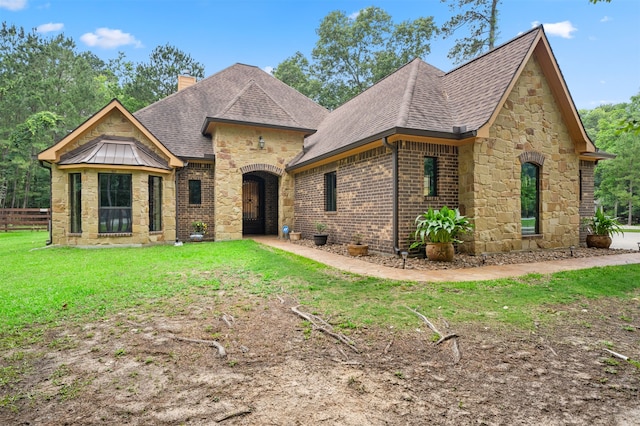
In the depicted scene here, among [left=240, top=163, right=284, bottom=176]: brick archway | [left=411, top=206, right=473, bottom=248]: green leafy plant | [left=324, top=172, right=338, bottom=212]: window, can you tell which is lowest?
[left=411, top=206, right=473, bottom=248]: green leafy plant

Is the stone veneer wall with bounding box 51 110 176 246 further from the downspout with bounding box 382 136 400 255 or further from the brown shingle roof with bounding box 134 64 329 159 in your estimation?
the downspout with bounding box 382 136 400 255

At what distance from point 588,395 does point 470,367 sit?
2.67ft

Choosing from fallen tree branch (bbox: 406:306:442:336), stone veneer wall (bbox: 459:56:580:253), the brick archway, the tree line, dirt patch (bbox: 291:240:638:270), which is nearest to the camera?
fallen tree branch (bbox: 406:306:442:336)

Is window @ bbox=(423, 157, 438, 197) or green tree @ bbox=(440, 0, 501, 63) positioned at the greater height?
green tree @ bbox=(440, 0, 501, 63)

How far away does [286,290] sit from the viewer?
18.5 ft

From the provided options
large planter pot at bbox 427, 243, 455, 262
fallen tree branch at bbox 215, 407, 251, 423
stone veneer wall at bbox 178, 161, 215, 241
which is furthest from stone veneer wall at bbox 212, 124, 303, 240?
fallen tree branch at bbox 215, 407, 251, 423

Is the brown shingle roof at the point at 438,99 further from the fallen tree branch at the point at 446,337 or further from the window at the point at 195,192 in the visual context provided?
the fallen tree branch at the point at 446,337

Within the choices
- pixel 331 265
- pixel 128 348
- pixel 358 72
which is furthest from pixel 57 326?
pixel 358 72

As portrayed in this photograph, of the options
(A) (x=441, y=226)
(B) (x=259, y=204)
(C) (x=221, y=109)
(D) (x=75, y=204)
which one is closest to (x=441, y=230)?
(A) (x=441, y=226)

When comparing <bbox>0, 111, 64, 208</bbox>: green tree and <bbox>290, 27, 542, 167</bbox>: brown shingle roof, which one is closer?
<bbox>290, 27, 542, 167</bbox>: brown shingle roof

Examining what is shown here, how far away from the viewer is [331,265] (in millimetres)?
7742

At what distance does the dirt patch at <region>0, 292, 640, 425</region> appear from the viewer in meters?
2.26

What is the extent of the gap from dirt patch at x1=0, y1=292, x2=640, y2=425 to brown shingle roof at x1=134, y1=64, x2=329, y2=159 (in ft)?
36.6

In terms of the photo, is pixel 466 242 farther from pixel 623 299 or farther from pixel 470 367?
pixel 470 367
